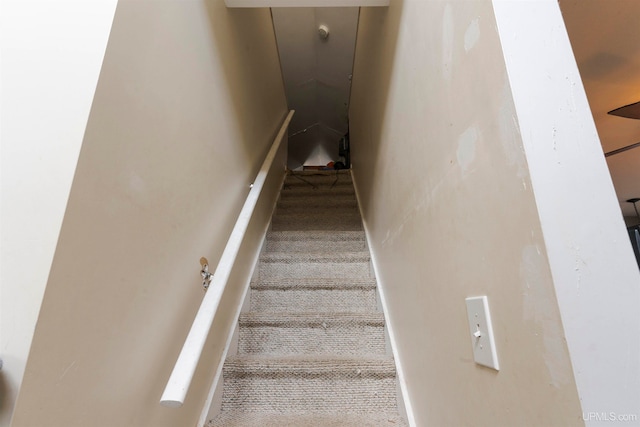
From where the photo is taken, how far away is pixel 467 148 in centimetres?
63

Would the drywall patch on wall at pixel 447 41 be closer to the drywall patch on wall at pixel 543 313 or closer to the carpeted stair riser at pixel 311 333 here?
the drywall patch on wall at pixel 543 313

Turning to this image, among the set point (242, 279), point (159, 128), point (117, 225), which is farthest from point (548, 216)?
point (242, 279)

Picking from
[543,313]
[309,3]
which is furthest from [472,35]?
[309,3]

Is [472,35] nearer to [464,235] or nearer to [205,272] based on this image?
[464,235]

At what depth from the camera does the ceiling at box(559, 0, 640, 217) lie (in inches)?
55.9

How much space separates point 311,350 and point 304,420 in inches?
13.0

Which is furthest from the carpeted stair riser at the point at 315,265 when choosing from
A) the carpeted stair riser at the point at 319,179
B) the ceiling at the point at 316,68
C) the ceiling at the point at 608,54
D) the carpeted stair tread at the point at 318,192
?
the ceiling at the point at 316,68

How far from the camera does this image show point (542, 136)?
17.0 inches

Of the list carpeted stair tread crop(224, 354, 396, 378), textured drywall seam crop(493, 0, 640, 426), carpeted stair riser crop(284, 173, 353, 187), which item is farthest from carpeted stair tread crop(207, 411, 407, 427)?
carpeted stair riser crop(284, 173, 353, 187)

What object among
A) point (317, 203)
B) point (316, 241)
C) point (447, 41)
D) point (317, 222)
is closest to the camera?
point (447, 41)

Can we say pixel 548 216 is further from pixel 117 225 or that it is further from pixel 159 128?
pixel 159 128

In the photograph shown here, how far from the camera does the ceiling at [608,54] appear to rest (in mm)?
1420

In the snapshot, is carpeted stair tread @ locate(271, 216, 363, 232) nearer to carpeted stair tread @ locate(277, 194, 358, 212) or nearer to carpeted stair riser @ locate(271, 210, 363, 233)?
carpeted stair riser @ locate(271, 210, 363, 233)

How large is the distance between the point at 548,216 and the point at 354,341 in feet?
4.21
